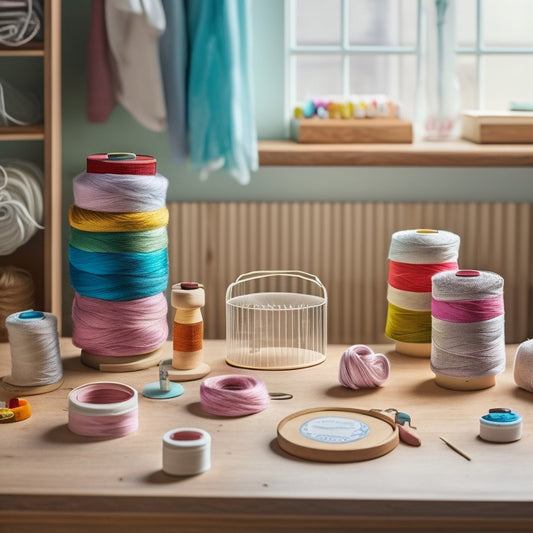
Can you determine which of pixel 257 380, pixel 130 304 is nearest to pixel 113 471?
pixel 257 380

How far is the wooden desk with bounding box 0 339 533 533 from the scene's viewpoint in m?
1.56

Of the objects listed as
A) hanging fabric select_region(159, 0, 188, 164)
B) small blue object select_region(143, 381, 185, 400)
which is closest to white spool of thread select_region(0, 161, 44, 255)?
hanging fabric select_region(159, 0, 188, 164)

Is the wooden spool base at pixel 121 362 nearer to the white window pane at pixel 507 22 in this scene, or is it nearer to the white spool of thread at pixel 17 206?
the white spool of thread at pixel 17 206

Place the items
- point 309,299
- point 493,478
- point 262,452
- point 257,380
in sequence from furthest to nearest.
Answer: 1. point 309,299
2. point 257,380
3. point 262,452
4. point 493,478

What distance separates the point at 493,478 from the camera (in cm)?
164

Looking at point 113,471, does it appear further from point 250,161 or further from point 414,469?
point 250,161

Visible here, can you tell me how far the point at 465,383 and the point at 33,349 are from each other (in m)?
0.90

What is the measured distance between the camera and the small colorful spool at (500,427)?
1.79 m

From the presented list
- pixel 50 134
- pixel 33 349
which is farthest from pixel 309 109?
pixel 33 349

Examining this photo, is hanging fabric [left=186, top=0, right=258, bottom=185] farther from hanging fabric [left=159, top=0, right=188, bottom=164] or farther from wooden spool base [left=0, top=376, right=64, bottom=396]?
wooden spool base [left=0, top=376, right=64, bottom=396]

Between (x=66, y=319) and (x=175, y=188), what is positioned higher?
(x=175, y=188)

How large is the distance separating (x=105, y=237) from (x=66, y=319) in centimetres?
103

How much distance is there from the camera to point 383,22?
10.6 ft

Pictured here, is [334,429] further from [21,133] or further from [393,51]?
[393,51]
